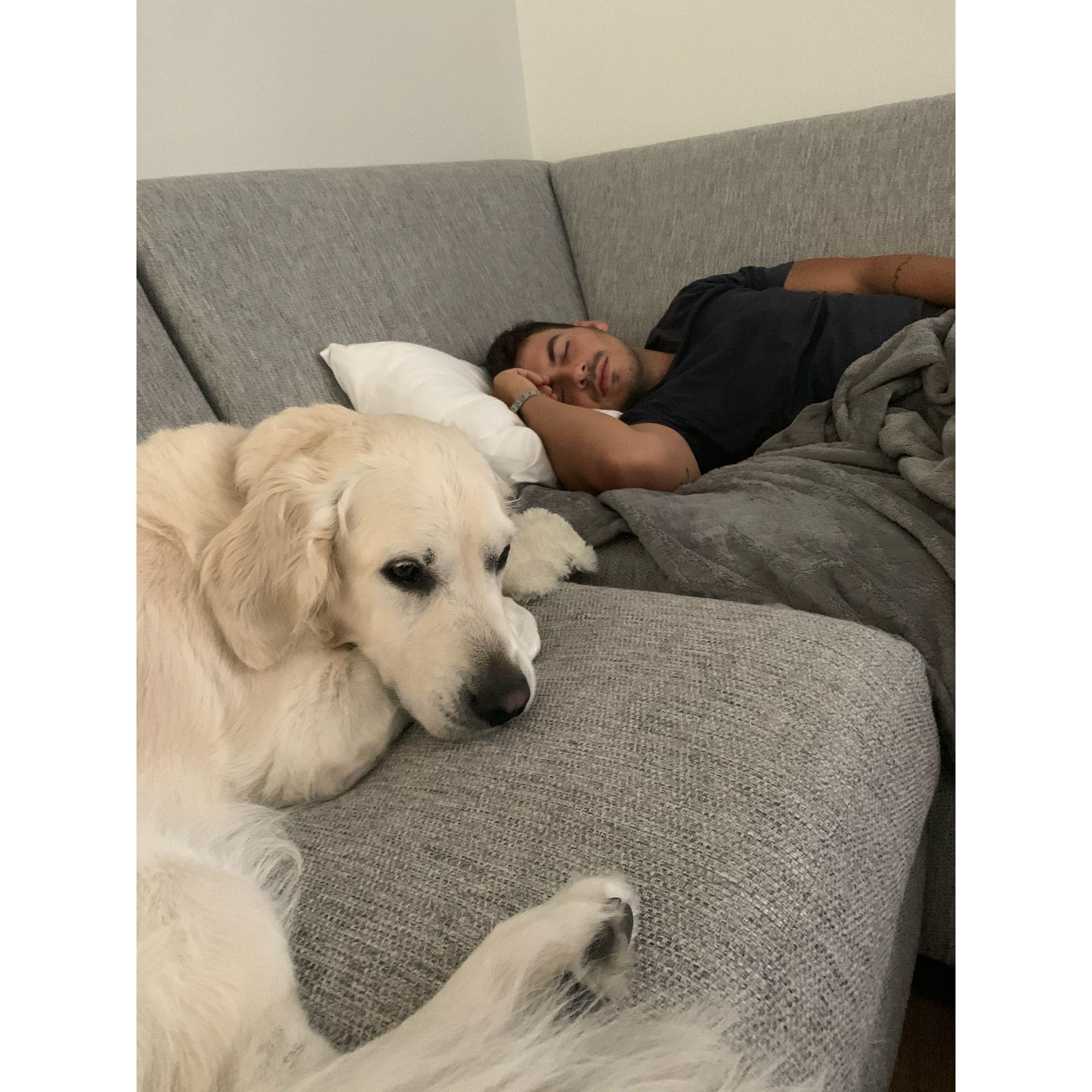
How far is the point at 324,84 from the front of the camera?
2283mm

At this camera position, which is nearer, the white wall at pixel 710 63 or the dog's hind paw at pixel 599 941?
the dog's hind paw at pixel 599 941

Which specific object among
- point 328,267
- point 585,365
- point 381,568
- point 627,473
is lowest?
point 627,473

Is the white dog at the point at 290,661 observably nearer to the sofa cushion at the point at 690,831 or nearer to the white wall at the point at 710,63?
the sofa cushion at the point at 690,831

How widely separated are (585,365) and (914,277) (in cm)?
86

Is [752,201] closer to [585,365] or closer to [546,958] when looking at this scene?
[585,365]

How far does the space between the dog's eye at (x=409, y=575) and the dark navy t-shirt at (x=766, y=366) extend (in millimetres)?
1059

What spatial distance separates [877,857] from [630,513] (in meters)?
0.68

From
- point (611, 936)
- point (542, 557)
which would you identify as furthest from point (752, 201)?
point (611, 936)

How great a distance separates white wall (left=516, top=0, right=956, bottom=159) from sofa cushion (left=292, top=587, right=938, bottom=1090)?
1988 millimetres

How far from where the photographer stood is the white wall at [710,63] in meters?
2.24

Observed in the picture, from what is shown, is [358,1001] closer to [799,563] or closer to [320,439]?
[320,439]

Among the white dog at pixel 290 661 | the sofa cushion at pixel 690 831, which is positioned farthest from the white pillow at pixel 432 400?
the sofa cushion at pixel 690 831

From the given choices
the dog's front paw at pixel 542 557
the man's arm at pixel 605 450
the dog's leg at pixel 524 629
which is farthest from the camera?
the man's arm at pixel 605 450
